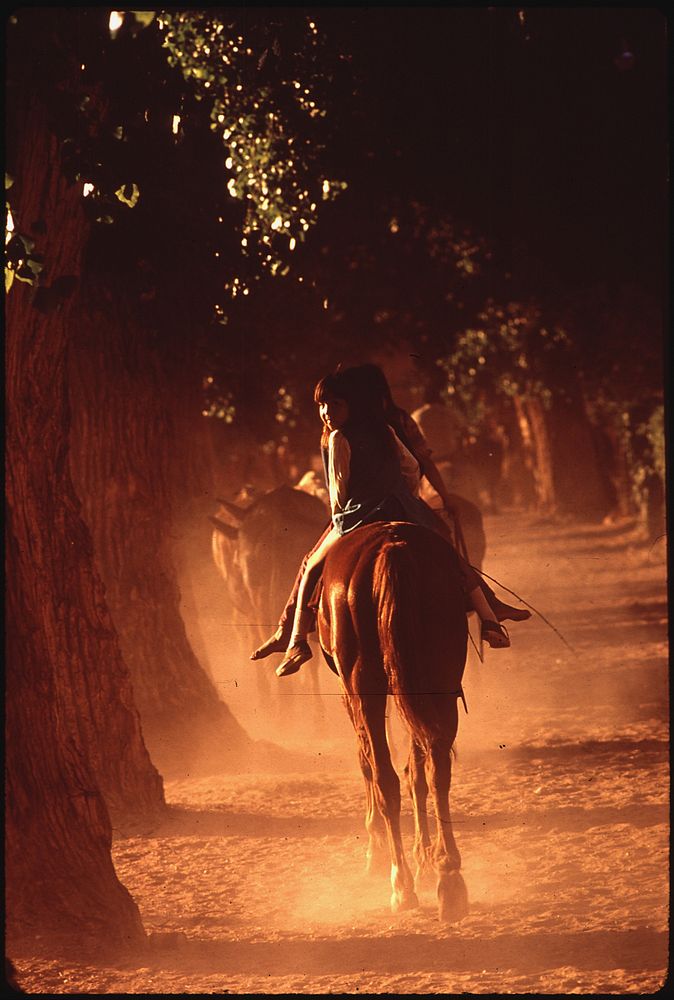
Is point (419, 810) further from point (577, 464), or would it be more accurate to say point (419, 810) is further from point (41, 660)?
point (577, 464)

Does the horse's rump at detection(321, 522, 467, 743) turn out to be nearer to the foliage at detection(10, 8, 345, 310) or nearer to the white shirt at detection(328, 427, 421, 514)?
the white shirt at detection(328, 427, 421, 514)

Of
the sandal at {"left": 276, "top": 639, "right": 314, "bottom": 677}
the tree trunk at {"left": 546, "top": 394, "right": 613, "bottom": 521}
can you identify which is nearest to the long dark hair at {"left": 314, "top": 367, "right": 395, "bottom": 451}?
the sandal at {"left": 276, "top": 639, "right": 314, "bottom": 677}

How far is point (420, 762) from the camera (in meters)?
7.46

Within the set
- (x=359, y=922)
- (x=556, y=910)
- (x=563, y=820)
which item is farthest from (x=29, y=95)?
(x=563, y=820)

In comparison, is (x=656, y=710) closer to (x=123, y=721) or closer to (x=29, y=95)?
(x=123, y=721)

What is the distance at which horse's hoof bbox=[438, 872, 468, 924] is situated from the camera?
21.6 ft

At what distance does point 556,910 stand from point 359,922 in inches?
42.6

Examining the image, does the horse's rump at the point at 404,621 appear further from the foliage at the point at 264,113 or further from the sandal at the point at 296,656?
the foliage at the point at 264,113

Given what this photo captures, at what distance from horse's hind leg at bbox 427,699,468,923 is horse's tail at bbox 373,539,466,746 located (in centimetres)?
9

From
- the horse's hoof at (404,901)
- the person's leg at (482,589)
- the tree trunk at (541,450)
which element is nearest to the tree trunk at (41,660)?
the horse's hoof at (404,901)

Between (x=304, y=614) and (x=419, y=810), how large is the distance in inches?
56.6

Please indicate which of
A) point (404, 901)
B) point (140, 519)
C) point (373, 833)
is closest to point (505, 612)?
point (373, 833)

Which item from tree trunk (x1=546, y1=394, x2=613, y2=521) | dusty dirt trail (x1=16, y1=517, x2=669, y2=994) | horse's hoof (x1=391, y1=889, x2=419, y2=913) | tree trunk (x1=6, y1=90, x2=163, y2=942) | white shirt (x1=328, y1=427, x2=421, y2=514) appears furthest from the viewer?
tree trunk (x1=546, y1=394, x2=613, y2=521)

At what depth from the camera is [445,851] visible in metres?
6.64
